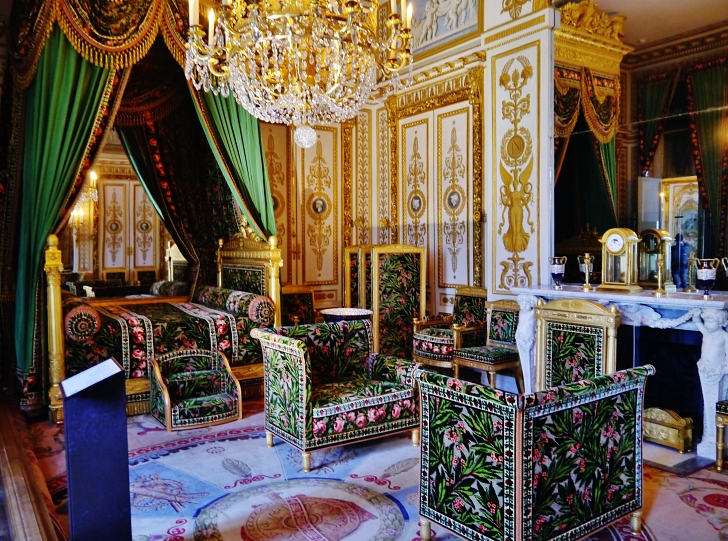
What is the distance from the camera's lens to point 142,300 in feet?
19.6

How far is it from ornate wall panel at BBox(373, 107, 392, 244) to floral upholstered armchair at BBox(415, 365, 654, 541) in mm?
4536

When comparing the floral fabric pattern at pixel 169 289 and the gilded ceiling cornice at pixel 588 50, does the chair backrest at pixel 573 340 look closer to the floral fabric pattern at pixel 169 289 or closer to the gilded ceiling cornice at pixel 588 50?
the gilded ceiling cornice at pixel 588 50

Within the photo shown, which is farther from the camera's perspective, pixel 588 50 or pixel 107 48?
pixel 588 50

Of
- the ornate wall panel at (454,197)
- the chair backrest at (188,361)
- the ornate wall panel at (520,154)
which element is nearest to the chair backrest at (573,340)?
the ornate wall panel at (520,154)

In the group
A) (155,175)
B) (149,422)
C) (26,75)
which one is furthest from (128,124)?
(149,422)

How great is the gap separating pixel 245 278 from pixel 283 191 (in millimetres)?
1551

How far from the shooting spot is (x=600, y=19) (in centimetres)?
493

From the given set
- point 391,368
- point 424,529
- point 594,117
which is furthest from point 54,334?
point 594,117

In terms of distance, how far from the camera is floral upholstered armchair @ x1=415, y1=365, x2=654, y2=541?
225 centimetres

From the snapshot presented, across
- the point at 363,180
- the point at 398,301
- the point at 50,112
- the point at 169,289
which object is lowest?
the point at 398,301

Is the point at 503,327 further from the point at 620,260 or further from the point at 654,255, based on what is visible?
the point at 654,255

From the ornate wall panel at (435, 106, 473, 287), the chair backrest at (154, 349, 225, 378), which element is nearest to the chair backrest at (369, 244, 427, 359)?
the ornate wall panel at (435, 106, 473, 287)

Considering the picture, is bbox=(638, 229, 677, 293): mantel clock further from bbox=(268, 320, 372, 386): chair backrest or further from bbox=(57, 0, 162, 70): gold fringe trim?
bbox=(57, 0, 162, 70): gold fringe trim

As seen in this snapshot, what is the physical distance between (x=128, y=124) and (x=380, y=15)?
3081 mm
